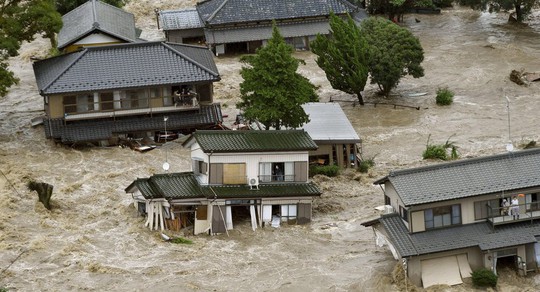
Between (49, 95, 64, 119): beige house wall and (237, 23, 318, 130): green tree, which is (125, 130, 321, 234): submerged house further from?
(49, 95, 64, 119): beige house wall

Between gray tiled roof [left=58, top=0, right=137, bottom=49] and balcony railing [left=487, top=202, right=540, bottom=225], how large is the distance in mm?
31195

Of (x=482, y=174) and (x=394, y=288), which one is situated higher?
(x=482, y=174)

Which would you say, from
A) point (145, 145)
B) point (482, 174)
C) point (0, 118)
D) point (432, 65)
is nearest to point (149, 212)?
point (145, 145)

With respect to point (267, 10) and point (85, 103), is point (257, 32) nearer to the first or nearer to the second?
point (267, 10)

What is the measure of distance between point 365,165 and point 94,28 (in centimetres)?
2076

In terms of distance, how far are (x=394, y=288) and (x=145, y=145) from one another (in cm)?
2174

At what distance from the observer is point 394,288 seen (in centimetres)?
4034

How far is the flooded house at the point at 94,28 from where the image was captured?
64900 mm

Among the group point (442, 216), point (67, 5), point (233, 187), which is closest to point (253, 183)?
point (233, 187)

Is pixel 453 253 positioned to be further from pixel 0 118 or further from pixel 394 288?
pixel 0 118

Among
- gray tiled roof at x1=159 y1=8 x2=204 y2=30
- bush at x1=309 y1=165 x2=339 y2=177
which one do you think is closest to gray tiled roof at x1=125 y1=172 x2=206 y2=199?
bush at x1=309 y1=165 x2=339 y2=177

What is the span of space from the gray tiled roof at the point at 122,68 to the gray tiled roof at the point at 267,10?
16716 mm

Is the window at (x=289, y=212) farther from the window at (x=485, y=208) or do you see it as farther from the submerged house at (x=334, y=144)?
the window at (x=485, y=208)

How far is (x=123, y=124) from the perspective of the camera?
58125 millimetres
